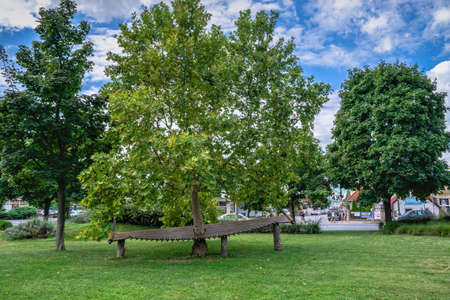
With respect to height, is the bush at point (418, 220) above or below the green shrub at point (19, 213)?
above

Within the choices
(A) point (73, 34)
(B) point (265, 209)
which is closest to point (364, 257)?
(B) point (265, 209)

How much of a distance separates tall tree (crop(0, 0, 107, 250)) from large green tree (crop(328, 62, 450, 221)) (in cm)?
1747

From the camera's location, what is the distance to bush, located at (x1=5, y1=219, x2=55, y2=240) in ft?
64.5

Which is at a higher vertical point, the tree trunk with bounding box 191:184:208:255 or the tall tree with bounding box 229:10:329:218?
the tall tree with bounding box 229:10:329:218

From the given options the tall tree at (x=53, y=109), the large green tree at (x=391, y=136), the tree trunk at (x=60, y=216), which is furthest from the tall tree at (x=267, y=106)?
the large green tree at (x=391, y=136)

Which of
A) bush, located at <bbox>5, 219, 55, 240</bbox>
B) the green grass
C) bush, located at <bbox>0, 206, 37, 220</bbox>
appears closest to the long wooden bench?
bush, located at <bbox>5, 219, 55, 240</bbox>

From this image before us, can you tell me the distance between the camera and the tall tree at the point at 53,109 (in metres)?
12.5

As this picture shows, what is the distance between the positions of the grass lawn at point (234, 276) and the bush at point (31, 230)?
32.4ft

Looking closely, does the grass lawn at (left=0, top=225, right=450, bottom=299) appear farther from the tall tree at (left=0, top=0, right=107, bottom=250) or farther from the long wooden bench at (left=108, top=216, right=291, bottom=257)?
the tall tree at (left=0, top=0, right=107, bottom=250)

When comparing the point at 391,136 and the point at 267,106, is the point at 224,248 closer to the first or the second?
the point at 267,106

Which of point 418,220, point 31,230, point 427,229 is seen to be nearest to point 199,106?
point 31,230

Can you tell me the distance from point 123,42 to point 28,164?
22.2ft

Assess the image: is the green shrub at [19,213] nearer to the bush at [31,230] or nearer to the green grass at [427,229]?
the bush at [31,230]

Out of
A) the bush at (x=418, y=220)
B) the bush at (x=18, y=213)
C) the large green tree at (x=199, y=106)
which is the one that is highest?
the large green tree at (x=199, y=106)
